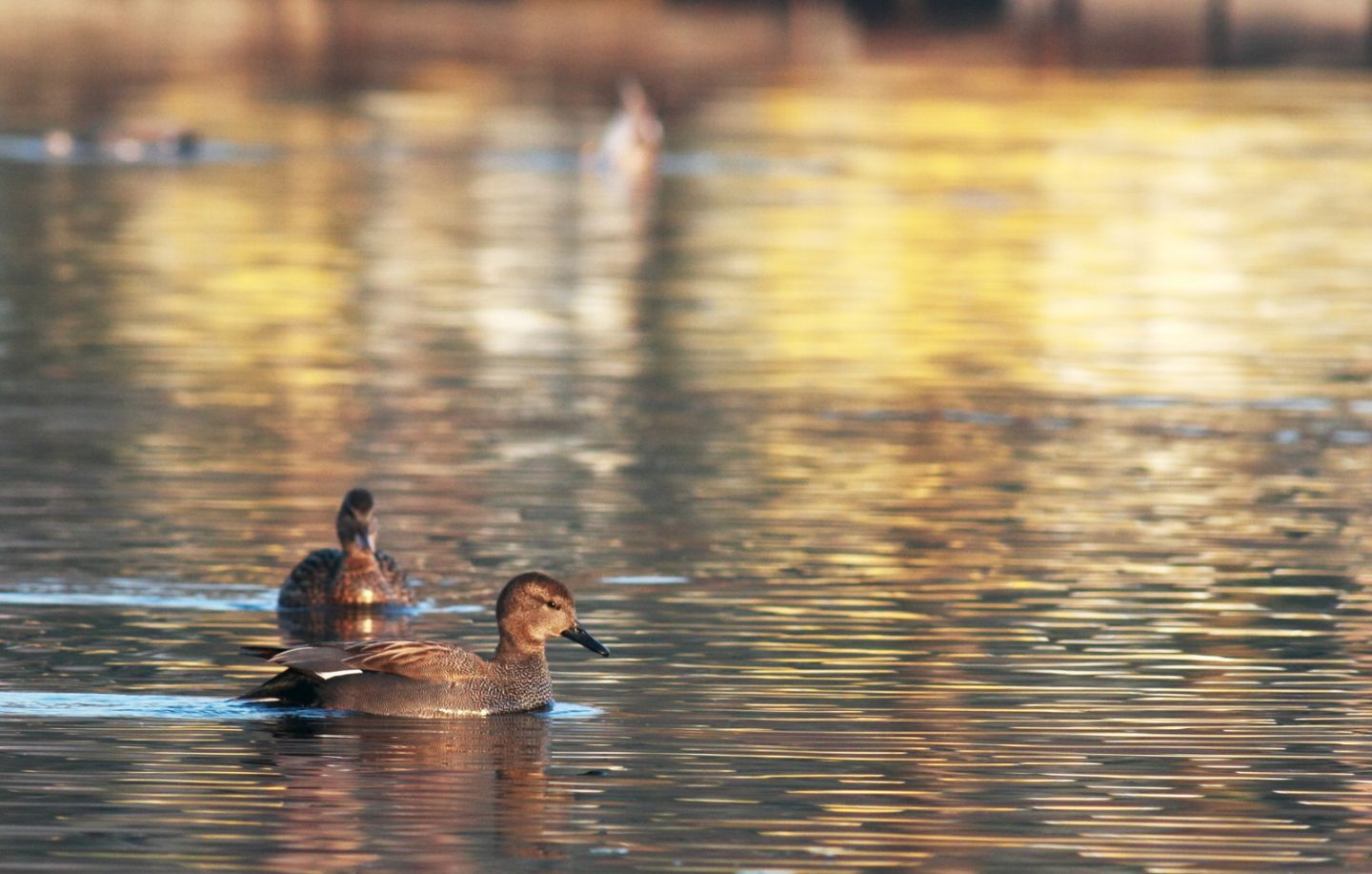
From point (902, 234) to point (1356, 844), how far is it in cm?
3485

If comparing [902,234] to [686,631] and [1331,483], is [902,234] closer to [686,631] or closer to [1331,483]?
[1331,483]

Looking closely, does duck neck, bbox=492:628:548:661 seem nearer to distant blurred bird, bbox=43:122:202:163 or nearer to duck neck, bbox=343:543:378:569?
duck neck, bbox=343:543:378:569

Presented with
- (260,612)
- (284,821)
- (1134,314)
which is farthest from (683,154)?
(284,821)

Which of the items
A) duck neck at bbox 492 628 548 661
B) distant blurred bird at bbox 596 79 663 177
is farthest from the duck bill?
distant blurred bird at bbox 596 79 663 177

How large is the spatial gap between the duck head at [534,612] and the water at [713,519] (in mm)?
393

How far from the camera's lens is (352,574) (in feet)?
60.2

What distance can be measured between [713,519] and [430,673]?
6938 mm

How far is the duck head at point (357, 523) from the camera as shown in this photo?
18.4 m

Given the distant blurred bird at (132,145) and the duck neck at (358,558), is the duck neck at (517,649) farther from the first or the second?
the distant blurred bird at (132,145)

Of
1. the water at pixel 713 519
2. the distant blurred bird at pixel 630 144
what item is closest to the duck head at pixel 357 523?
the water at pixel 713 519

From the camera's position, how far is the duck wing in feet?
49.3

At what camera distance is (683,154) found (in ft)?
222

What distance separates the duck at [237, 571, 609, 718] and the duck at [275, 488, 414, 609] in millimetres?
2900

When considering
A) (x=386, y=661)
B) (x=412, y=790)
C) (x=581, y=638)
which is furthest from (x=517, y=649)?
(x=412, y=790)
